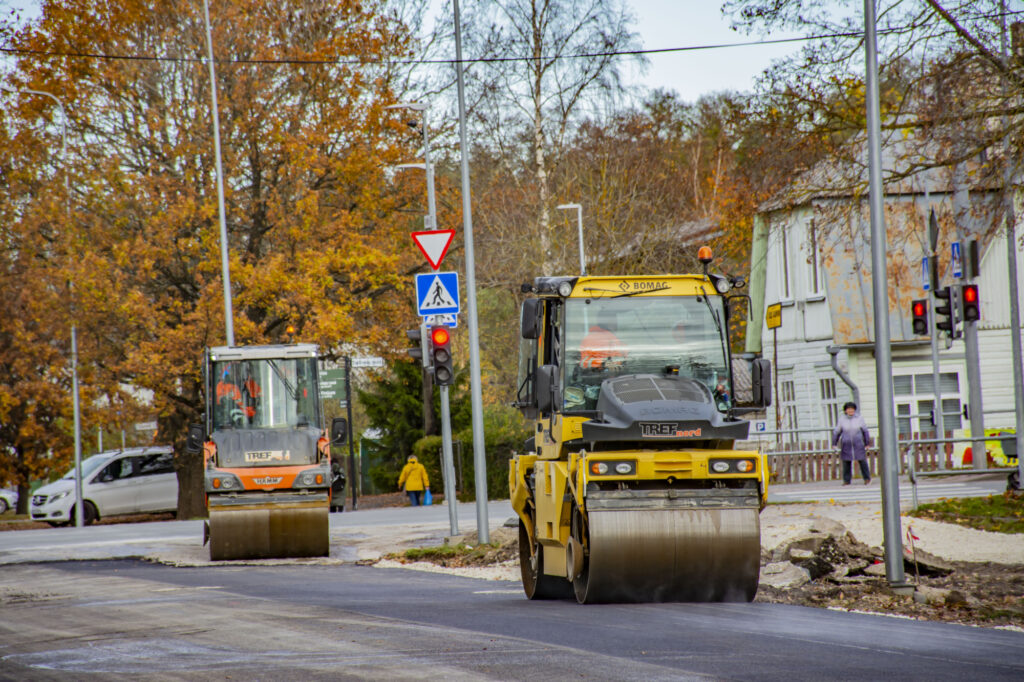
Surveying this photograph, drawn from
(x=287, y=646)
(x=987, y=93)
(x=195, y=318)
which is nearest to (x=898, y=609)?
(x=287, y=646)

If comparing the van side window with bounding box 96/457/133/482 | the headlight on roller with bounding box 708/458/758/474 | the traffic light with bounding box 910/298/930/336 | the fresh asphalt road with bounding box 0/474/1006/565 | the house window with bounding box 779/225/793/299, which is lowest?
the fresh asphalt road with bounding box 0/474/1006/565

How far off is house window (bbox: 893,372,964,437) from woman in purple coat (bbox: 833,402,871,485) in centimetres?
827

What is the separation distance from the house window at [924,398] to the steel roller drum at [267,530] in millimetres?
21450

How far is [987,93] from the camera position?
18297 millimetres

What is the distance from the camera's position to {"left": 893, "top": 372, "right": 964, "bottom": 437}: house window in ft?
122

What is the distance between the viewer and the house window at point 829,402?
38.4m

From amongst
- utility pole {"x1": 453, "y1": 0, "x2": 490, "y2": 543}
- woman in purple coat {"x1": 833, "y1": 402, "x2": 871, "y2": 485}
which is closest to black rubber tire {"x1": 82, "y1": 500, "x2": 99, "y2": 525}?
woman in purple coat {"x1": 833, "y1": 402, "x2": 871, "y2": 485}

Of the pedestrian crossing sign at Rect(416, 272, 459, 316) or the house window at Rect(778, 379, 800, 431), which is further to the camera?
the house window at Rect(778, 379, 800, 431)

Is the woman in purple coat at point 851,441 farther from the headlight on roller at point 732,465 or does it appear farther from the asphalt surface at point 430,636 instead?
the headlight on roller at point 732,465

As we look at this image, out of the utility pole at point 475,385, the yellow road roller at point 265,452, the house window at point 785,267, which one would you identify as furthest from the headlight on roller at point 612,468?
the house window at point 785,267

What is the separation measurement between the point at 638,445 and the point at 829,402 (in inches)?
1085

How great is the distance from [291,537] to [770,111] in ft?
29.3

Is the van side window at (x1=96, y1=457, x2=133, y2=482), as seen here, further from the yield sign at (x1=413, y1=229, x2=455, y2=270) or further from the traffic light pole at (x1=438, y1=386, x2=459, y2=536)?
the yield sign at (x1=413, y1=229, x2=455, y2=270)

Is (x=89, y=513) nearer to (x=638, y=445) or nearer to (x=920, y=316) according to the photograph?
(x=920, y=316)
